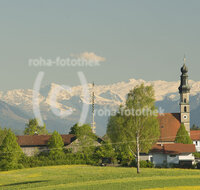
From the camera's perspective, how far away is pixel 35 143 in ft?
495

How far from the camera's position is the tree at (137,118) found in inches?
3920

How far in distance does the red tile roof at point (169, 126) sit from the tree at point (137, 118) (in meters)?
49.0

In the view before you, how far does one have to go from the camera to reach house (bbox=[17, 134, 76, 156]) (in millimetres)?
148000

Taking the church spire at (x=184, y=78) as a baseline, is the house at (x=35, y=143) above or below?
below

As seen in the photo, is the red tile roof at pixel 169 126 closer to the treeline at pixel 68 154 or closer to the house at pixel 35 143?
the treeline at pixel 68 154

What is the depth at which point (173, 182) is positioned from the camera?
66.4 metres

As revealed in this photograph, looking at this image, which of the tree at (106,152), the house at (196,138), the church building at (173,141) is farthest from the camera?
the house at (196,138)

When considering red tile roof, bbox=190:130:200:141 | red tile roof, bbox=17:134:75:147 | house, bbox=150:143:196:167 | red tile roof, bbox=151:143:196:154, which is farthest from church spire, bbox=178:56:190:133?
house, bbox=150:143:196:167

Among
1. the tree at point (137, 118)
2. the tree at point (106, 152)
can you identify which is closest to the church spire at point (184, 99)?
the tree at point (106, 152)

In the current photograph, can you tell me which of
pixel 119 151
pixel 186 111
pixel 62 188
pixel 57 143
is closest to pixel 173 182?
pixel 62 188

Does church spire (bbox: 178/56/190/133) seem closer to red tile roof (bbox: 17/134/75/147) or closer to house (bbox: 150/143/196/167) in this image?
red tile roof (bbox: 17/134/75/147)

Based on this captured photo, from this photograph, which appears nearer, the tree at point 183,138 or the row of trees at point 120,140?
the row of trees at point 120,140

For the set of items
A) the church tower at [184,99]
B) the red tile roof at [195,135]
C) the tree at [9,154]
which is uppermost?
the church tower at [184,99]

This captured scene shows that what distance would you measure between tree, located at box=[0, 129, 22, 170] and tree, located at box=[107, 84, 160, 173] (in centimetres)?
3146
